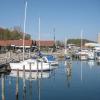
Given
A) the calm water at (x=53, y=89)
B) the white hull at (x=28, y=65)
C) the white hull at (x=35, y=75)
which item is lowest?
the calm water at (x=53, y=89)

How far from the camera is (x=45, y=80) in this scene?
3922cm

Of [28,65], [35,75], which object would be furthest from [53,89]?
[28,65]

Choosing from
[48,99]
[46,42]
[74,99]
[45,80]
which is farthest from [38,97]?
[46,42]

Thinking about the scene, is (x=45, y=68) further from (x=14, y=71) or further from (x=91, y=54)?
(x=91, y=54)

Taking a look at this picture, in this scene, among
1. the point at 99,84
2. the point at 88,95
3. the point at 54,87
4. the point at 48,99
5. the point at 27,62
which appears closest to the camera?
the point at 48,99

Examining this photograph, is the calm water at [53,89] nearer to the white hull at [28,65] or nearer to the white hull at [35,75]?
the white hull at [35,75]

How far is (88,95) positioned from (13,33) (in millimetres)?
96769

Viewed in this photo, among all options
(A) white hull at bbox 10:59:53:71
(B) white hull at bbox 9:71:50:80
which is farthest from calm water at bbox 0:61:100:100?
(A) white hull at bbox 10:59:53:71

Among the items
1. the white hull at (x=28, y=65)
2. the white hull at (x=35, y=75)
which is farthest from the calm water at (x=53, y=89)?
the white hull at (x=28, y=65)

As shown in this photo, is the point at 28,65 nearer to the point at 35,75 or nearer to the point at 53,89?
the point at 35,75

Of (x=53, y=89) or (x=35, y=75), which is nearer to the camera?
(x=53, y=89)

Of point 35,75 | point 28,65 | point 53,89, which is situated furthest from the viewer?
point 28,65

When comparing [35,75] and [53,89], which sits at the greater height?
[35,75]

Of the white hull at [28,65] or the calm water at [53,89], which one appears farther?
the white hull at [28,65]
